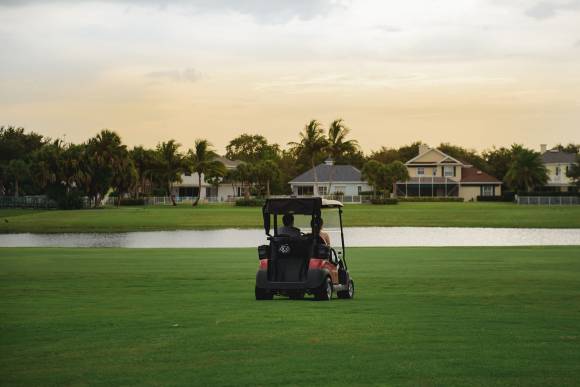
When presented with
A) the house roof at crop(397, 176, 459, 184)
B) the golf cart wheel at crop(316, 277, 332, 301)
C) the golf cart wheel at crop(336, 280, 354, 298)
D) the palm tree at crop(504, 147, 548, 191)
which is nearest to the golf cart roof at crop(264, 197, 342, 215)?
the golf cart wheel at crop(316, 277, 332, 301)

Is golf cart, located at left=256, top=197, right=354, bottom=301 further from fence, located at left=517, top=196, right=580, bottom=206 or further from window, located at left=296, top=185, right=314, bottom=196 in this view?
window, located at left=296, top=185, right=314, bottom=196

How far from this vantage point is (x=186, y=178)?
14862 centimetres

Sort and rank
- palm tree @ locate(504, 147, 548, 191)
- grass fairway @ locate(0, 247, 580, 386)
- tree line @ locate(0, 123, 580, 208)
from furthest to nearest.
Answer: palm tree @ locate(504, 147, 548, 191) < tree line @ locate(0, 123, 580, 208) < grass fairway @ locate(0, 247, 580, 386)

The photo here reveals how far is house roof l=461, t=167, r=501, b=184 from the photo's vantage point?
143625 millimetres

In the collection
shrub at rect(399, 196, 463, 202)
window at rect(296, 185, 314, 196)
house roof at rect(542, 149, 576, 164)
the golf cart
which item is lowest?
the golf cart

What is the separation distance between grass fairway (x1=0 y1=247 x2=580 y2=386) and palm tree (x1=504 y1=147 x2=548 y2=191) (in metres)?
116

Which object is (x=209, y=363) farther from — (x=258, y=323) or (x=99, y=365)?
(x=258, y=323)

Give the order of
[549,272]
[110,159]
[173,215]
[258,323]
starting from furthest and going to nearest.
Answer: [110,159] < [173,215] < [549,272] < [258,323]

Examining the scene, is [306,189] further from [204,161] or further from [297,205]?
[297,205]

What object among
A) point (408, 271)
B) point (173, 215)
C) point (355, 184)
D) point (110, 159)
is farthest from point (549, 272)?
point (355, 184)

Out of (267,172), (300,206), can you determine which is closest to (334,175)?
(267,172)

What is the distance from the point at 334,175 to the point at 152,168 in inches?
1196

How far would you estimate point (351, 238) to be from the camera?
2451 inches

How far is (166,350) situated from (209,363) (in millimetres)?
1019
